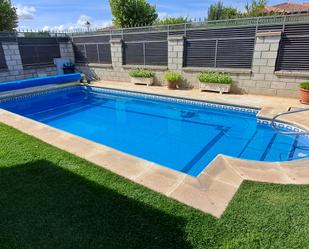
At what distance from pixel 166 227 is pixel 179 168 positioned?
8.50 feet

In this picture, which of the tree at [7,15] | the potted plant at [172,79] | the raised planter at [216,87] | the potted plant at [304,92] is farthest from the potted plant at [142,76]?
the tree at [7,15]

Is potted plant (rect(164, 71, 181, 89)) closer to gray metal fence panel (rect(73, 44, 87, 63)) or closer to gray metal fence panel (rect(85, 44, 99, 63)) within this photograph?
gray metal fence panel (rect(85, 44, 99, 63))

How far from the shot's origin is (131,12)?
23516 mm

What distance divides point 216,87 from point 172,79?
7.43ft

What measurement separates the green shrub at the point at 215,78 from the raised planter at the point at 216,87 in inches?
5.6

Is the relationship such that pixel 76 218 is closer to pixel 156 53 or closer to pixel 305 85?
pixel 305 85

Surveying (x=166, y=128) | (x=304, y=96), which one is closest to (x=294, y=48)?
(x=304, y=96)

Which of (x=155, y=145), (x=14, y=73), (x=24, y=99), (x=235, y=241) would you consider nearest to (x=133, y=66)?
(x=24, y=99)

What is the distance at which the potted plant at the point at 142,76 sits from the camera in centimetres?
1248

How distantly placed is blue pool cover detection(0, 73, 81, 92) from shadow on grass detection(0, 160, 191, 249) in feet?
29.9

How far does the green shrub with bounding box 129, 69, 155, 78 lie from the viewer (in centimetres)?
1247

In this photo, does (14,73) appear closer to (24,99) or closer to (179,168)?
(24,99)

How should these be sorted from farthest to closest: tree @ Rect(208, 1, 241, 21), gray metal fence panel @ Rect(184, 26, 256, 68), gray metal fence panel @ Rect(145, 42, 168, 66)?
tree @ Rect(208, 1, 241, 21)
gray metal fence panel @ Rect(145, 42, 168, 66)
gray metal fence panel @ Rect(184, 26, 256, 68)

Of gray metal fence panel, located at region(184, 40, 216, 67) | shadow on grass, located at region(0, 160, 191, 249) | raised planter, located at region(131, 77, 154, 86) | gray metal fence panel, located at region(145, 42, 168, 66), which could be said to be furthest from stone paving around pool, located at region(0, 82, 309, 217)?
gray metal fence panel, located at region(145, 42, 168, 66)
